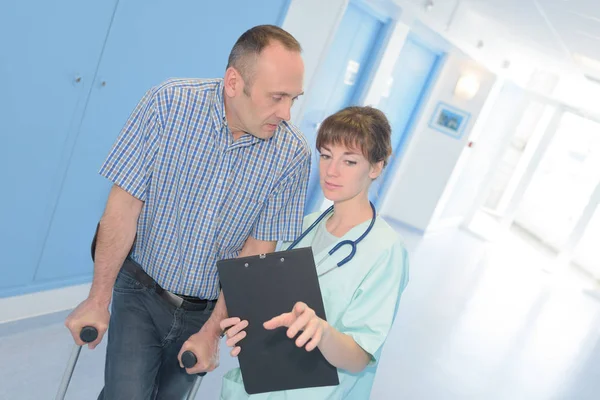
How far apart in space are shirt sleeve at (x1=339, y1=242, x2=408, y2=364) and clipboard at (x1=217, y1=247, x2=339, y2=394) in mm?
107

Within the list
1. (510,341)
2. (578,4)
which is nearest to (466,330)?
(510,341)

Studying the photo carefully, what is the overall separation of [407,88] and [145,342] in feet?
21.2

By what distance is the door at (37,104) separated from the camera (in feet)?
7.91

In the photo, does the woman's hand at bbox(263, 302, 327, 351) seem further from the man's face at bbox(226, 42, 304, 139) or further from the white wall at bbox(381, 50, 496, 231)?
the white wall at bbox(381, 50, 496, 231)

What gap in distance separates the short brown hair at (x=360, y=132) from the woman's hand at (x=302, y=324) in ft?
1.63

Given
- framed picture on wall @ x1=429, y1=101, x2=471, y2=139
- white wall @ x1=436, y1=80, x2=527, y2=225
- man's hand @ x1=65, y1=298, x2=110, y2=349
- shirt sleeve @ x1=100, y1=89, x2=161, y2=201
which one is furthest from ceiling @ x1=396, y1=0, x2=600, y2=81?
man's hand @ x1=65, y1=298, x2=110, y2=349

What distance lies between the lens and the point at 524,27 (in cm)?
662

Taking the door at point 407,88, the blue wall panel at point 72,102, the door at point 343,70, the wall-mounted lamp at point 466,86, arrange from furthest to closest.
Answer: the wall-mounted lamp at point 466,86 < the door at point 407,88 < the door at point 343,70 < the blue wall panel at point 72,102

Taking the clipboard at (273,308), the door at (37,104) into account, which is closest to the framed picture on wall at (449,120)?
the door at (37,104)

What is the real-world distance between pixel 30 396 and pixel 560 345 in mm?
5186

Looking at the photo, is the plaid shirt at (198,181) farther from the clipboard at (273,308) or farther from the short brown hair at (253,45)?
the clipboard at (273,308)

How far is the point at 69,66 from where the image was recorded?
2629mm

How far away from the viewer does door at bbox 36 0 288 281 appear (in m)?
2.86

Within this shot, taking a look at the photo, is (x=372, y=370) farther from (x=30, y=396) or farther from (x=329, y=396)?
(x=30, y=396)
